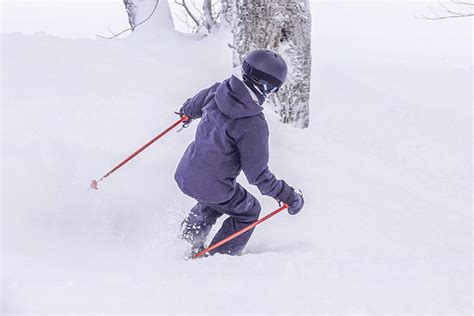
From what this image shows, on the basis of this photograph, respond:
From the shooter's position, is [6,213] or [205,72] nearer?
[6,213]

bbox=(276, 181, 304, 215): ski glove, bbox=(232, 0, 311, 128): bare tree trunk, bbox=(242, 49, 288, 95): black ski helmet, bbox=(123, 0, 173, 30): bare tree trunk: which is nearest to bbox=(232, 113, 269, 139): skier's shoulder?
bbox=(242, 49, 288, 95): black ski helmet

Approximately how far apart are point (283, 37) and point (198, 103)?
2.01 metres

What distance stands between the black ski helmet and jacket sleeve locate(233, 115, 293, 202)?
20cm

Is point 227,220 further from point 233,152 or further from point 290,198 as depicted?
point 233,152

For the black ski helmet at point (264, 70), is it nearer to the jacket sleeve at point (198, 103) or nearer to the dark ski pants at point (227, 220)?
the jacket sleeve at point (198, 103)

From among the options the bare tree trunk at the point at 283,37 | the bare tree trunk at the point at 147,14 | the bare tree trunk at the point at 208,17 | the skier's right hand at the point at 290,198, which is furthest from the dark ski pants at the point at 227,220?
the bare tree trunk at the point at 208,17

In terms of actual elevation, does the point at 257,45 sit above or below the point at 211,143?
below

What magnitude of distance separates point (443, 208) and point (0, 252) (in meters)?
3.61

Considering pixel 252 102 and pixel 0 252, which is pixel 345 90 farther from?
pixel 0 252

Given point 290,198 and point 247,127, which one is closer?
point 247,127

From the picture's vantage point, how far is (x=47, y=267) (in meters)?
2.91

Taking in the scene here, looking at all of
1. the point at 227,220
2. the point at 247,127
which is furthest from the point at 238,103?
the point at 227,220

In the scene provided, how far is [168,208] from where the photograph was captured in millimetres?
3926

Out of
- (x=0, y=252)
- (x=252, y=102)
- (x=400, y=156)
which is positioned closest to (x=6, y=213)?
(x=0, y=252)
